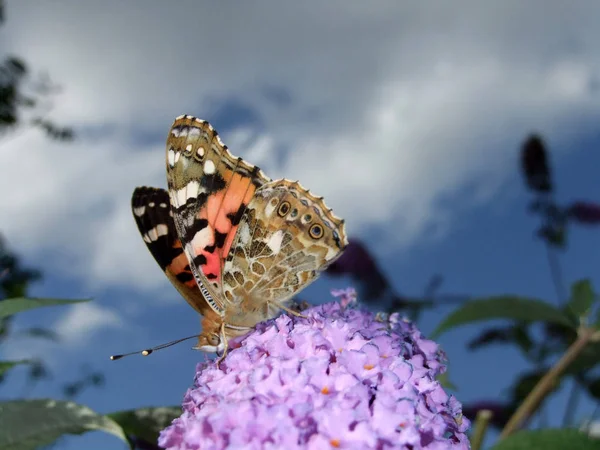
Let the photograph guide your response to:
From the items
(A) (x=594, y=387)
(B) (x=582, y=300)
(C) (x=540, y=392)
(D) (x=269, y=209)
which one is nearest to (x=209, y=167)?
(D) (x=269, y=209)


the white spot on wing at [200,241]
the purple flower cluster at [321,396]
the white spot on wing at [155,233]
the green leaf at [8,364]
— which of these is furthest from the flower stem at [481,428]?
the green leaf at [8,364]

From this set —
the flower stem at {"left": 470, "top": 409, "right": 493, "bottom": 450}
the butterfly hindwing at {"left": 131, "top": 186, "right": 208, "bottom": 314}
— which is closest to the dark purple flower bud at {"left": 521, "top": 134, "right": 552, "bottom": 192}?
the flower stem at {"left": 470, "top": 409, "right": 493, "bottom": 450}

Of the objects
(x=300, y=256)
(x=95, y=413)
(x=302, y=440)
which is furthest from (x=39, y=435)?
(x=300, y=256)

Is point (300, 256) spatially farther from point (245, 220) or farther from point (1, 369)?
point (1, 369)

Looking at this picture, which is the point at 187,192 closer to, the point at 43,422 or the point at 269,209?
the point at 269,209

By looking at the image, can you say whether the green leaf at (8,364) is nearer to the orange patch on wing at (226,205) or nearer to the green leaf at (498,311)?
the orange patch on wing at (226,205)

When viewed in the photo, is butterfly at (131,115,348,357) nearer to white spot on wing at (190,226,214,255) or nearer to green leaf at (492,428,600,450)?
white spot on wing at (190,226,214,255)
